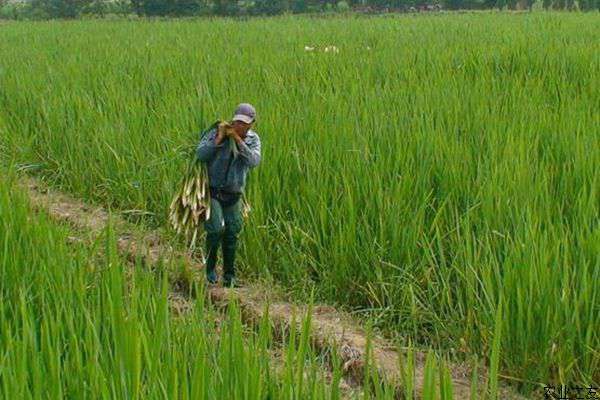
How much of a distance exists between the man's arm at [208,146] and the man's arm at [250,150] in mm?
60

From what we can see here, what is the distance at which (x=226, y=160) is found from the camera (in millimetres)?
2045

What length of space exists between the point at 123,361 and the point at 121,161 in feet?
7.04

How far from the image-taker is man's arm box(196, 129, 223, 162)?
2.01 metres

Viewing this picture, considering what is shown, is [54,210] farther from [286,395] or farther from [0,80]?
[0,80]

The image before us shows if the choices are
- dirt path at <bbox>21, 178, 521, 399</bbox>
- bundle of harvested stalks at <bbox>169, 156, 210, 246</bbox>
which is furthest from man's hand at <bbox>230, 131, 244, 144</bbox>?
dirt path at <bbox>21, 178, 521, 399</bbox>

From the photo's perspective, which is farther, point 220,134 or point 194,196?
point 194,196

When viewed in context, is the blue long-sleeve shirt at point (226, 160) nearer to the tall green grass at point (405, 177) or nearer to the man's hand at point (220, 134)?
the man's hand at point (220, 134)

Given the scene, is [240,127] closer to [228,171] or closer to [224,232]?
[228,171]

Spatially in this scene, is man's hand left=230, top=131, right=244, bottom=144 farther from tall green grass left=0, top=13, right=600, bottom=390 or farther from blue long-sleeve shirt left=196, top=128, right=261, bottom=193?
tall green grass left=0, top=13, right=600, bottom=390

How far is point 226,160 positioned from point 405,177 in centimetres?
67

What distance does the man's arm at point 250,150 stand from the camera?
1.98 metres

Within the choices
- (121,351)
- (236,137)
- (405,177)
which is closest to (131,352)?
(121,351)

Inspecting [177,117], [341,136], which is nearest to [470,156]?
[341,136]

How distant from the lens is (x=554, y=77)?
4.32m
